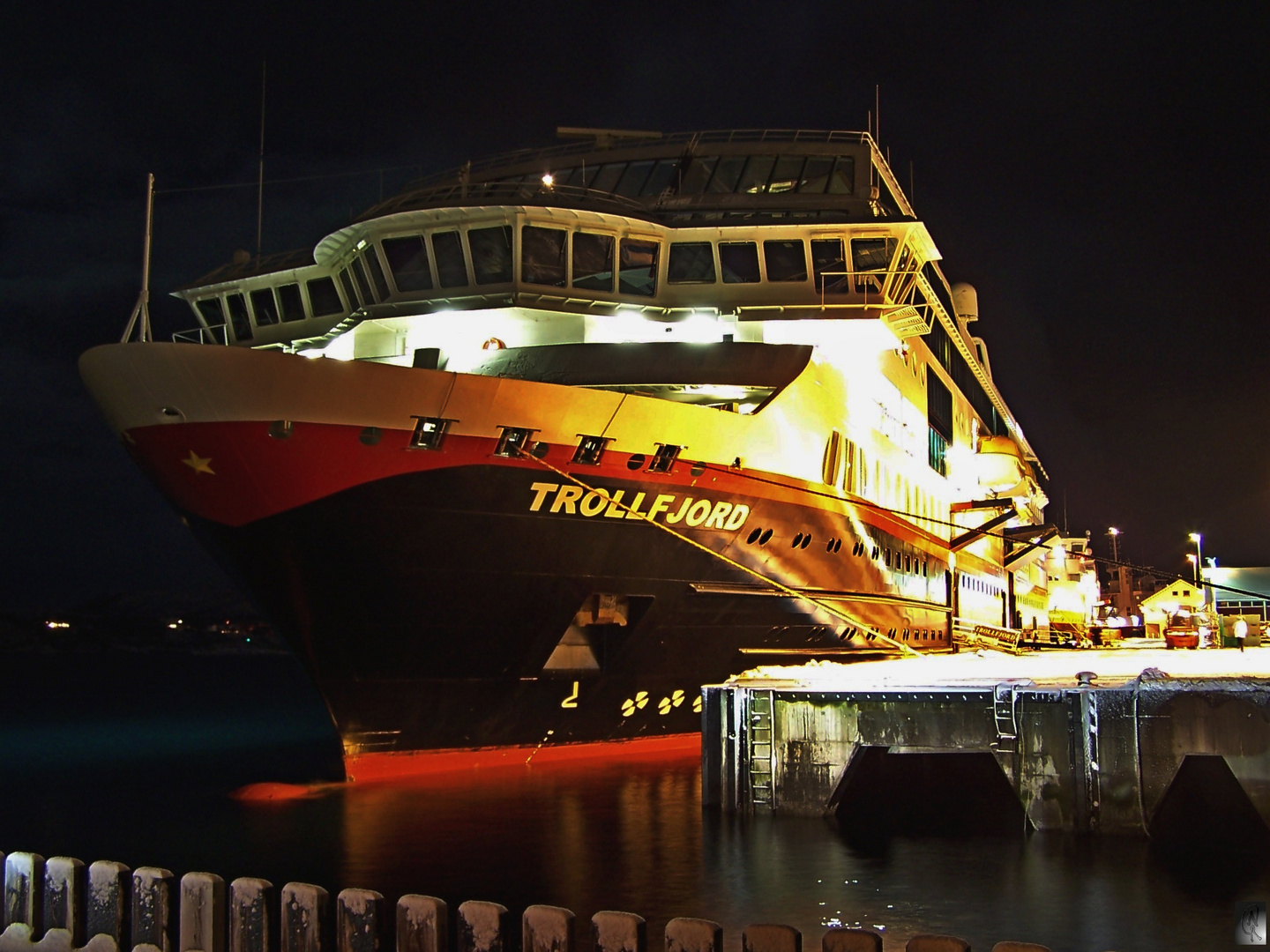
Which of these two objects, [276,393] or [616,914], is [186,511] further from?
[616,914]

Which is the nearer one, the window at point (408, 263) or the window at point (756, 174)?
the window at point (408, 263)

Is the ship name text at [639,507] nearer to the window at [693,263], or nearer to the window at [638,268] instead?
the window at [638,268]

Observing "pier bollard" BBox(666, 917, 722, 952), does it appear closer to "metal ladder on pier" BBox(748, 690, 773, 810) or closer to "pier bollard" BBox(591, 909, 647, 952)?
"pier bollard" BBox(591, 909, 647, 952)

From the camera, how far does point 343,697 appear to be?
16.5 m

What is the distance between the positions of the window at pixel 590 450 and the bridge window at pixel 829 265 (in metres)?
6.88

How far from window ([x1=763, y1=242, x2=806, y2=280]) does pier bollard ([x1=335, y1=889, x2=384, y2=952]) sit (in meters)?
16.4

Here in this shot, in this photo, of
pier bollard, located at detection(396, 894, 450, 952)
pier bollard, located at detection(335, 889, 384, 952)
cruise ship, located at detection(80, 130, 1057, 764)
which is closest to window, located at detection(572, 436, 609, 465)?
cruise ship, located at detection(80, 130, 1057, 764)

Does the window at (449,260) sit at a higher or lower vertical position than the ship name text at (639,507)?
→ higher

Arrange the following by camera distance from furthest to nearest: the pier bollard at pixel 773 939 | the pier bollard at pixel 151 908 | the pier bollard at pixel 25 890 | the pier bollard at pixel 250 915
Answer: the pier bollard at pixel 25 890 < the pier bollard at pixel 151 908 < the pier bollard at pixel 250 915 < the pier bollard at pixel 773 939

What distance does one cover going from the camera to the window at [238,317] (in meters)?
24.4

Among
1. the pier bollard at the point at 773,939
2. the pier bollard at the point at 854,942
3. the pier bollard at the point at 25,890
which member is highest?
the pier bollard at the point at 854,942

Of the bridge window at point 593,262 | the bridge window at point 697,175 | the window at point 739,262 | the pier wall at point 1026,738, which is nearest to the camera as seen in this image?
the pier wall at point 1026,738

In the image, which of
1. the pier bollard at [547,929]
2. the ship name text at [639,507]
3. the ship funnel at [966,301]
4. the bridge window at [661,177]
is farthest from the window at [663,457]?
the ship funnel at [966,301]

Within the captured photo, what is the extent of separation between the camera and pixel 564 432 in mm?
16344
